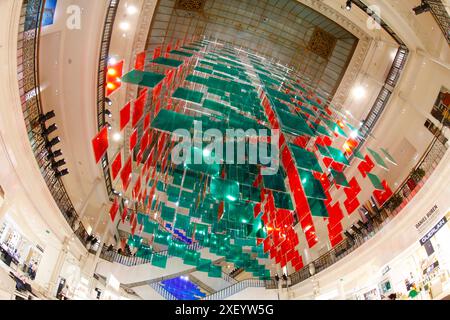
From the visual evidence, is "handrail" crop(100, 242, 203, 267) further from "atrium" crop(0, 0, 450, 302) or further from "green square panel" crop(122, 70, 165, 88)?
"green square panel" crop(122, 70, 165, 88)

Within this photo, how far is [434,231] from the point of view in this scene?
6.70 meters

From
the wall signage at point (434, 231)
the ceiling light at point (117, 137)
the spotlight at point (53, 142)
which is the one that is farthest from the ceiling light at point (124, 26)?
the wall signage at point (434, 231)

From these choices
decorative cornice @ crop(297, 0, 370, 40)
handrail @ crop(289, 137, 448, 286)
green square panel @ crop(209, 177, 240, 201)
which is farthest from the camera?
decorative cornice @ crop(297, 0, 370, 40)

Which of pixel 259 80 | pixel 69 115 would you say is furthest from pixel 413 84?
pixel 69 115

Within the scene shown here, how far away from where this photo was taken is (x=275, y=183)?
5535 mm

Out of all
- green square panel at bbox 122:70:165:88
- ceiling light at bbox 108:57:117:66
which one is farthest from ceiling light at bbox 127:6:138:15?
green square panel at bbox 122:70:165:88

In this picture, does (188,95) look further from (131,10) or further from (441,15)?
(131,10)

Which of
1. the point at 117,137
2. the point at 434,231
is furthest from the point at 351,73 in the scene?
the point at 117,137

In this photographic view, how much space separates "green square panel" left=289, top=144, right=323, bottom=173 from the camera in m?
4.96

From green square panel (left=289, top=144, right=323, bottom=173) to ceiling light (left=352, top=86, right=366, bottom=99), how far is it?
7.93m

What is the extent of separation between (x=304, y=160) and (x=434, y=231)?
4.21 metres

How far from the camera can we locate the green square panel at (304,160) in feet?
16.3

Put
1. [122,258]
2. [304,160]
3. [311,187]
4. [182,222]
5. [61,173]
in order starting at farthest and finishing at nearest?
1. [122,258]
2. [61,173]
3. [182,222]
4. [311,187]
5. [304,160]
